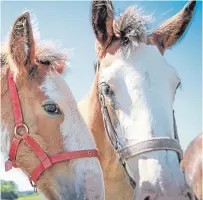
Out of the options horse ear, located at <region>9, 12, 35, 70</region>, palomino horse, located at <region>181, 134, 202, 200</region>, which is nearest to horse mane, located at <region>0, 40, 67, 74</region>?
horse ear, located at <region>9, 12, 35, 70</region>

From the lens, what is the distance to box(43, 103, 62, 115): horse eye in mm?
3402

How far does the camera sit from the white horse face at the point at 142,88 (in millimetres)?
3312

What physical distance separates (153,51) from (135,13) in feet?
1.79

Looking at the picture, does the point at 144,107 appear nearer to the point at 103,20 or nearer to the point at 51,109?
the point at 51,109

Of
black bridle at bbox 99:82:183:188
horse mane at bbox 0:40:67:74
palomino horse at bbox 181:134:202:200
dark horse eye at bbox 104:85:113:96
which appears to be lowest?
palomino horse at bbox 181:134:202:200

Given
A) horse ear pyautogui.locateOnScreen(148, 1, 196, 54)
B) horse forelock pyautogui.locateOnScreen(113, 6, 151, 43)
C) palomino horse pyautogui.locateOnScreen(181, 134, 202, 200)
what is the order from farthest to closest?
1. palomino horse pyautogui.locateOnScreen(181, 134, 202, 200)
2. horse ear pyautogui.locateOnScreen(148, 1, 196, 54)
3. horse forelock pyautogui.locateOnScreen(113, 6, 151, 43)

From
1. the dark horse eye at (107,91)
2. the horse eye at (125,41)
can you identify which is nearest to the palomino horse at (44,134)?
the dark horse eye at (107,91)

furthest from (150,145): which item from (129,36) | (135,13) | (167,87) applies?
(135,13)

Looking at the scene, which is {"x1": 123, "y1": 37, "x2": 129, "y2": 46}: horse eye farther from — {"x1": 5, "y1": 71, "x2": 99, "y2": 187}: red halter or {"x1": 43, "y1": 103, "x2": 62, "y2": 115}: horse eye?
{"x1": 5, "y1": 71, "x2": 99, "y2": 187}: red halter

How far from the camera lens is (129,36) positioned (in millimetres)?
4281

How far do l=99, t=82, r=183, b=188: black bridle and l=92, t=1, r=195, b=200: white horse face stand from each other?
0.04 m

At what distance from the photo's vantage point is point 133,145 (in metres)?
3.65

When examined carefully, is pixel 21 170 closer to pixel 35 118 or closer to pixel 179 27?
pixel 35 118

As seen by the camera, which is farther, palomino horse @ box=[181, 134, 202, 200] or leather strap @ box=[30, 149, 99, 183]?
palomino horse @ box=[181, 134, 202, 200]
